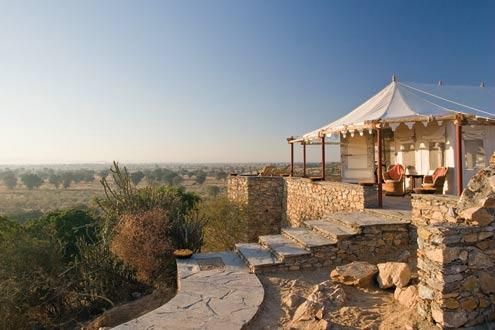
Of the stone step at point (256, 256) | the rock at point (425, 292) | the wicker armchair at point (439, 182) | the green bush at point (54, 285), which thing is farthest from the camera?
the wicker armchair at point (439, 182)

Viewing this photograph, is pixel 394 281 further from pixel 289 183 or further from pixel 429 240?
pixel 289 183

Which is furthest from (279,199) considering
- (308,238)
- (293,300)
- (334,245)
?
(293,300)

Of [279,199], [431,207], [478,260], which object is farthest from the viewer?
[279,199]

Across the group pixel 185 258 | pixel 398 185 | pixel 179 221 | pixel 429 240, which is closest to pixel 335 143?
pixel 398 185

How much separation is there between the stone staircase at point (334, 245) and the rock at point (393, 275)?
120 cm

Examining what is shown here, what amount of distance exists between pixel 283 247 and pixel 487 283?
331cm

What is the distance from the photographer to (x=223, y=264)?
6.61 m

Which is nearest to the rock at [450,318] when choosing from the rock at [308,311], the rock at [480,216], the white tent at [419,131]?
the rock at [480,216]

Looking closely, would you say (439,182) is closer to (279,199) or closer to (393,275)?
(393,275)

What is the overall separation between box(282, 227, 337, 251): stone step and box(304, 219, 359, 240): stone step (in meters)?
0.08

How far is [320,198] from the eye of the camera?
11.1 metres

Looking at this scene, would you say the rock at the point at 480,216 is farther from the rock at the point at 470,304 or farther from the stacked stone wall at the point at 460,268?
the rock at the point at 470,304

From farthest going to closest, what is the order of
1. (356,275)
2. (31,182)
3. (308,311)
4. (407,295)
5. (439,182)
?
1. (31,182)
2. (439,182)
3. (356,275)
4. (407,295)
5. (308,311)

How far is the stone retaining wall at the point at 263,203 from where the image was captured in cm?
1492
